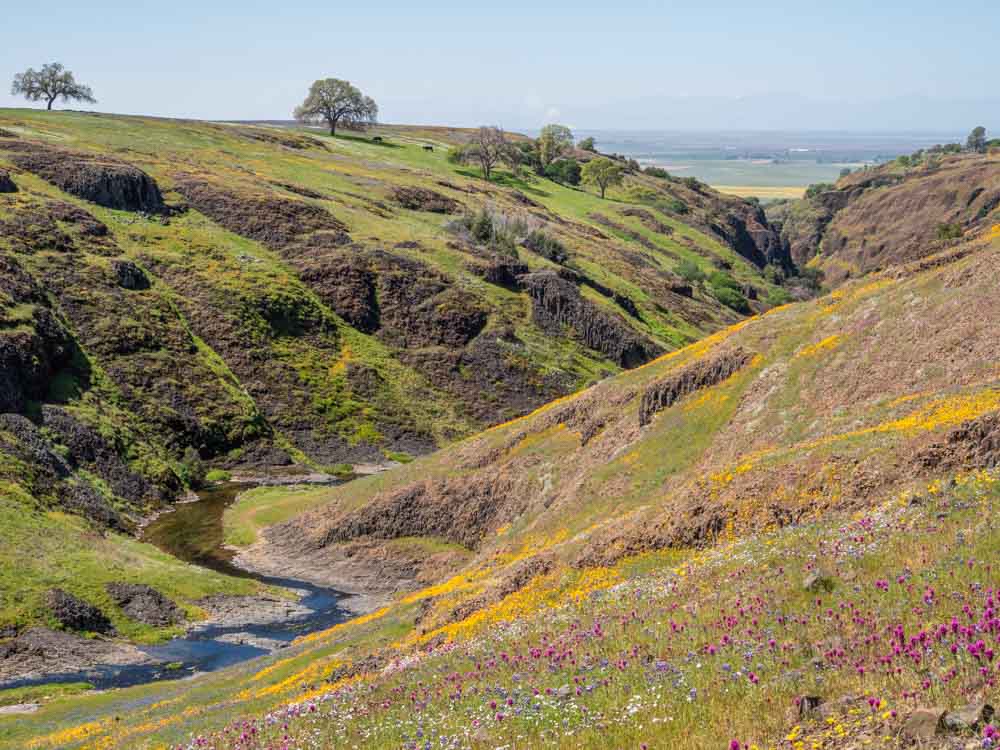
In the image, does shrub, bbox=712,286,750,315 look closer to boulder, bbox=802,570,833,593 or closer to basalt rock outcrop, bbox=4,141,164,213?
basalt rock outcrop, bbox=4,141,164,213

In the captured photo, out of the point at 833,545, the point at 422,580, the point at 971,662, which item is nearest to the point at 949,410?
the point at 833,545

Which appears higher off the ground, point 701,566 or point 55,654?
point 701,566

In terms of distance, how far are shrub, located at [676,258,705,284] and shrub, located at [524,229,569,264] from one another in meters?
38.3

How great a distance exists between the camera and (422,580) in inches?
2174

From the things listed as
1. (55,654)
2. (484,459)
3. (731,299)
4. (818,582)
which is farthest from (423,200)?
(818,582)

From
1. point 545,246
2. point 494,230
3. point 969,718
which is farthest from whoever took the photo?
point 545,246

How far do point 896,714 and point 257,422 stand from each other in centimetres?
9368

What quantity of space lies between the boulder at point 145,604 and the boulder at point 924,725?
50952 millimetres

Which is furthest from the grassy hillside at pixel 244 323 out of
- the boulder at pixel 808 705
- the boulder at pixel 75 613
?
the boulder at pixel 808 705

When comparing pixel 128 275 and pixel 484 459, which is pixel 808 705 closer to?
pixel 484 459

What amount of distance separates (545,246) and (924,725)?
142819 mm

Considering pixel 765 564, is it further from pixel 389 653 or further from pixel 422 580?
pixel 422 580

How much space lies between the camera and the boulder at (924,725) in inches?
351

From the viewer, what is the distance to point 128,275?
4163 inches
